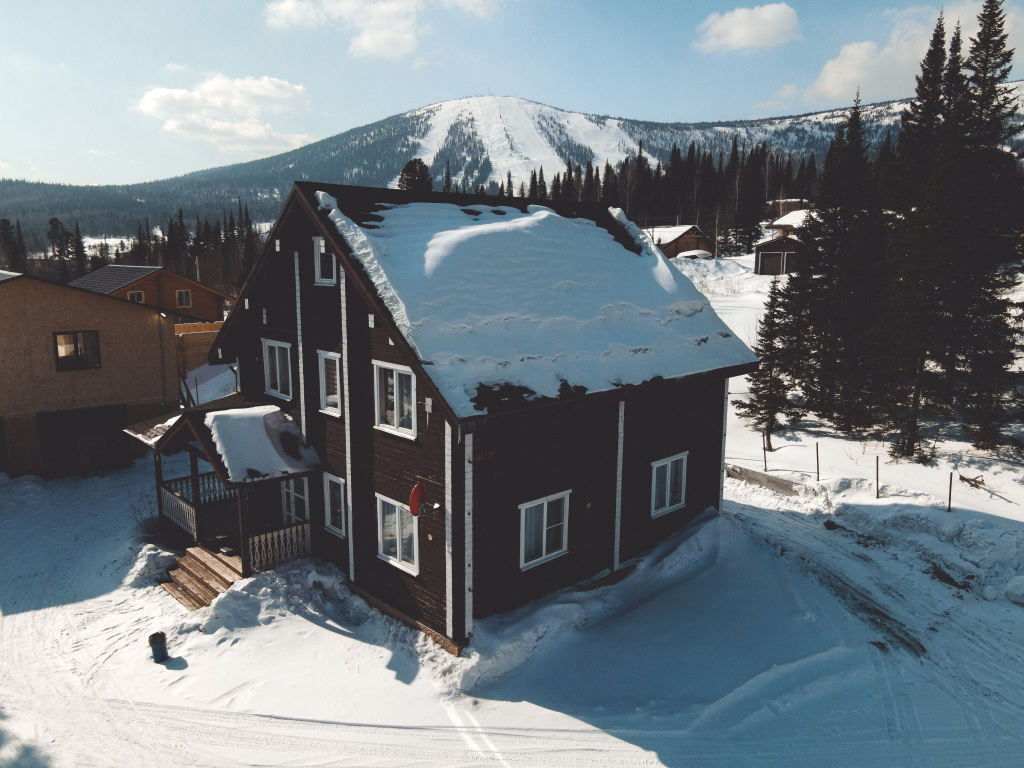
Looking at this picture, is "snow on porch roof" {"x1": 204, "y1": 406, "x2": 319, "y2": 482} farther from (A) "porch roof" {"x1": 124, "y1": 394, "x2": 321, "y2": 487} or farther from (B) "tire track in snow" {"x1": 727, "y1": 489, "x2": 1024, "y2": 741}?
(B) "tire track in snow" {"x1": 727, "y1": 489, "x2": 1024, "y2": 741}

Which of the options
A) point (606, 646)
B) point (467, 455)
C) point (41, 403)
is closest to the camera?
point (467, 455)

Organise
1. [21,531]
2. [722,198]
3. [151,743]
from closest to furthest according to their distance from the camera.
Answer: [151,743], [21,531], [722,198]

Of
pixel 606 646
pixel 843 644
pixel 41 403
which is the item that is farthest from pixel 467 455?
pixel 41 403

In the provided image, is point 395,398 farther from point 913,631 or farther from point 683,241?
point 683,241

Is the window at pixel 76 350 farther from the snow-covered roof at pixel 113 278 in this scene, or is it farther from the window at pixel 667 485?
the window at pixel 667 485

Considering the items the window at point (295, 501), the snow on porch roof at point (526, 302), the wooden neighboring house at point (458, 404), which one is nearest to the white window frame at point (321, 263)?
the wooden neighboring house at point (458, 404)

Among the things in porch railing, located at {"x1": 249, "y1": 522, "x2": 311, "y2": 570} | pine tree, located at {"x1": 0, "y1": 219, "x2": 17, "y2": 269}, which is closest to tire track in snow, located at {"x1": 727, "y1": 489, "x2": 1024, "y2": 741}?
porch railing, located at {"x1": 249, "y1": 522, "x2": 311, "y2": 570}

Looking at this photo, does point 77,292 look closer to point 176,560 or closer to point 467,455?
point 176,560
